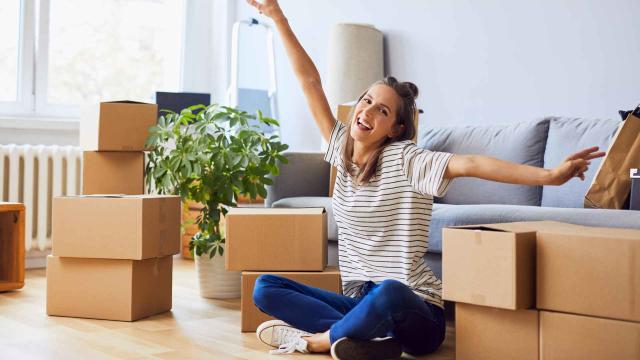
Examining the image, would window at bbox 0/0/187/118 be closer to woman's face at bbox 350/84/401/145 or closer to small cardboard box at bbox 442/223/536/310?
woman's face at bbox 350/84/401/145

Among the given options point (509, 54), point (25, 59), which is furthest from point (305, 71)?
point (25, 59)

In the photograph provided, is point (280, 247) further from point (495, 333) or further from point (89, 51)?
point (89, 51)

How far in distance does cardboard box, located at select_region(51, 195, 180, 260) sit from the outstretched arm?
1101mm

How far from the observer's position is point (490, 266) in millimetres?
1733

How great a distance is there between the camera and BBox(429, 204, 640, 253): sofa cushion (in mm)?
2057

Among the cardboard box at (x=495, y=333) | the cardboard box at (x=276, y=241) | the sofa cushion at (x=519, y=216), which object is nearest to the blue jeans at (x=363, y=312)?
the cardboard box at (x=495, y=333)

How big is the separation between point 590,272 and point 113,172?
1881 mm

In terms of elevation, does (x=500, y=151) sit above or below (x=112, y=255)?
above

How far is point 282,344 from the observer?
205 cm

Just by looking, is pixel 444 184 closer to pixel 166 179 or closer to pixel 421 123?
pixel 166 179

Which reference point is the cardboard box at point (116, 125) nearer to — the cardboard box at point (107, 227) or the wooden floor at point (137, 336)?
the cardboard box at point (107, 227)

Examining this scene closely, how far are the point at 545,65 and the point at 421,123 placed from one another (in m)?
0.69

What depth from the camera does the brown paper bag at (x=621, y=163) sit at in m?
2.31

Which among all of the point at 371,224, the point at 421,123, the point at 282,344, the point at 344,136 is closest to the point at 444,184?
the point at 371,224
